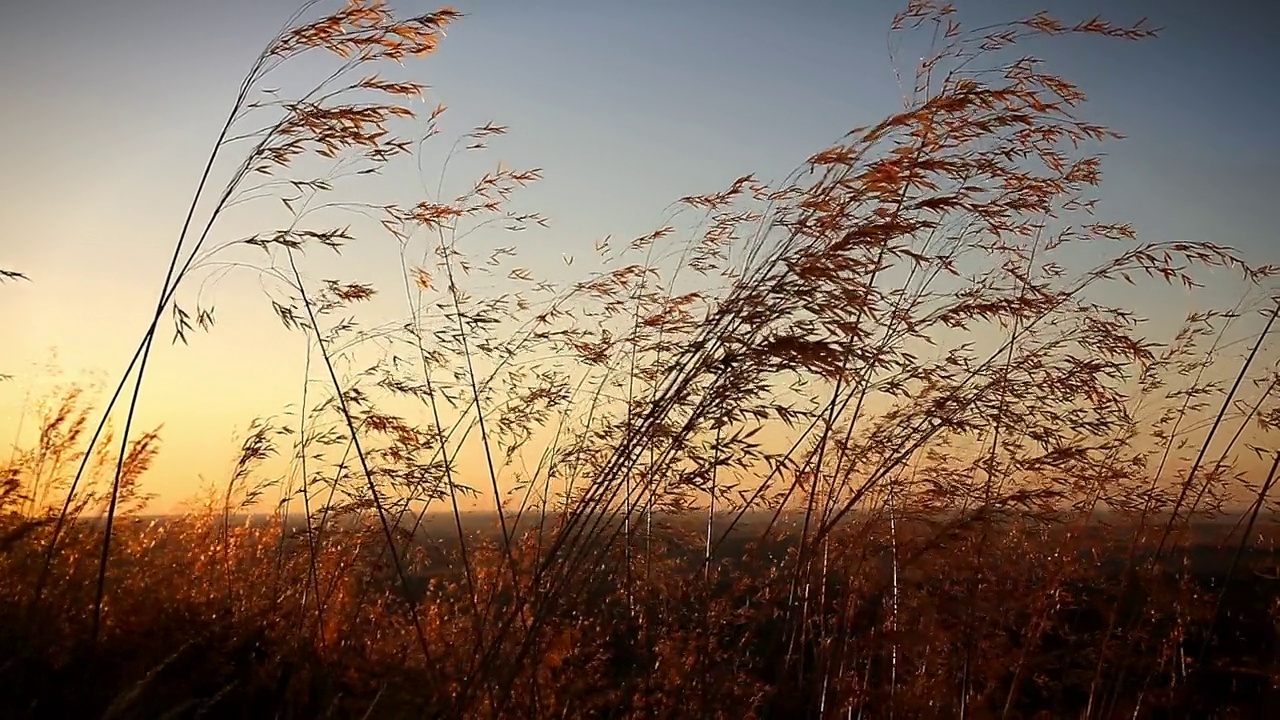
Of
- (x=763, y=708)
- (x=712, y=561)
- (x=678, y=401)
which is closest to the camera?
(x=678, y=401)

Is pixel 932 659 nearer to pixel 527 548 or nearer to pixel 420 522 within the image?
pixel 527 548

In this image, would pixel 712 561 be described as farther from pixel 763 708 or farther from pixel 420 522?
pixel 420 522

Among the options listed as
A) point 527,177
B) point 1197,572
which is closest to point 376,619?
point 527,177

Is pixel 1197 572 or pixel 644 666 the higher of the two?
pixel 1197 572

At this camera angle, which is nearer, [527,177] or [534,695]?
[534,695]

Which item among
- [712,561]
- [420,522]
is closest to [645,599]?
[712,561]

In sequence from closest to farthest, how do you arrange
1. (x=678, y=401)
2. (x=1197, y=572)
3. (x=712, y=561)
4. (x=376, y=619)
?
(x=678, y=401) < (x=712, y=561) < (x=376, y=619) < (x=1197, y=572)

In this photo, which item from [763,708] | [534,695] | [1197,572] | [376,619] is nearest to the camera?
[534,695]

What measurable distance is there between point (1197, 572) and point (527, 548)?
2.77m

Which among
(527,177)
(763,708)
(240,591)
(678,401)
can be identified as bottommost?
(763,708)

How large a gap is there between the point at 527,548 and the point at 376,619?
66cm

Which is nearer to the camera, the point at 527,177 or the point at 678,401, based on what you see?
the point at 678,401

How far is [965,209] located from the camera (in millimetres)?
3902

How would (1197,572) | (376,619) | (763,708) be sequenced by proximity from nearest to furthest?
(763,708) < (376,619) < (1197,572)
